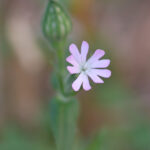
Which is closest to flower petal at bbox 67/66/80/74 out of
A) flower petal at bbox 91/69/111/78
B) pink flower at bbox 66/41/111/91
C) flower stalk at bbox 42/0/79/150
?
pink flower at bbox 66/41/111/91

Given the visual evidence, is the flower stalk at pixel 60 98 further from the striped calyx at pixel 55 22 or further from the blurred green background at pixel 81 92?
the blurred green background at pixel 81 92

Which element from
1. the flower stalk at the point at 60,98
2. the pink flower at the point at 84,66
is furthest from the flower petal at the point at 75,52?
the flower stalk at the point at 60,98

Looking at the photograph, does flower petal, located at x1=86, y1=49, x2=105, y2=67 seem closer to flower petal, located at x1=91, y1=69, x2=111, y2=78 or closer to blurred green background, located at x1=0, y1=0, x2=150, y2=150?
flower petal, located at x1=91, y1=69, x2=111, y2=78

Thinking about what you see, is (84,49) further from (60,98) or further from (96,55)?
(60,98)

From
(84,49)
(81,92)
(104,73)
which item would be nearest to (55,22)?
(84,49)

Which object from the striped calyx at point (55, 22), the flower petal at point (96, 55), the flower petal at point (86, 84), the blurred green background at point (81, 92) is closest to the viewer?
the flower petal at point (86, 84)

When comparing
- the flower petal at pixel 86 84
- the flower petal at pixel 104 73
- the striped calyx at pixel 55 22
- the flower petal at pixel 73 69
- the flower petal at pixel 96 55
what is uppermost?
the striped calyx at pixel 55 22

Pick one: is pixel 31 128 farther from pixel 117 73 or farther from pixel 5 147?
pixel 117 73
